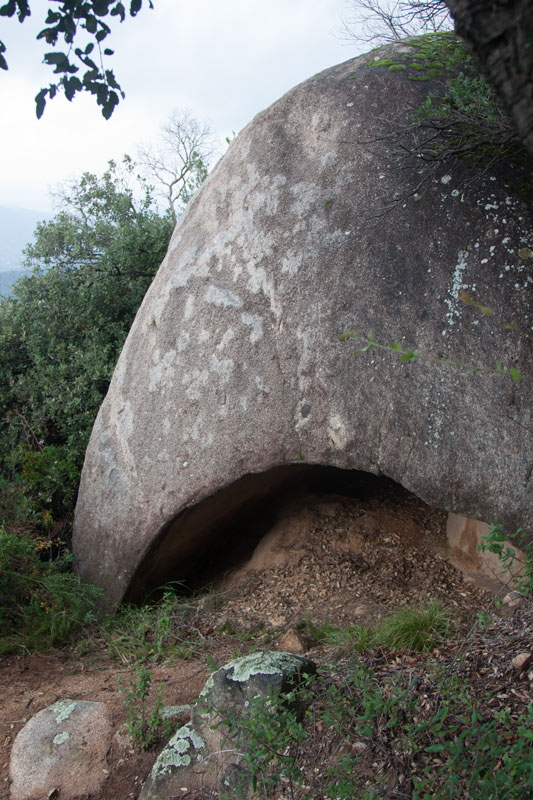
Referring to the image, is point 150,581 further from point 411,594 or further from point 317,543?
point 411,594

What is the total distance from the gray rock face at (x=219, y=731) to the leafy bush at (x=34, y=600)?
67.2 inches

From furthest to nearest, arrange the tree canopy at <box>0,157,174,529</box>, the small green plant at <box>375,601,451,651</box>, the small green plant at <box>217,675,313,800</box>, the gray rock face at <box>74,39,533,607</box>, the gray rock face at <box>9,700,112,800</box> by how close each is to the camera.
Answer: the tree canopy at <box>0,157,174,529</box>
the gray rock face at <box>74,39,533,607</box>
the small green plant at <box>375,601,451,651</box>
the gray rock face at <box>9,700,112,800</box>
the small green plant at <box>217,675,313,800</box>

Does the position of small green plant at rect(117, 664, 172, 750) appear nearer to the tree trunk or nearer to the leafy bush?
the leafy bush

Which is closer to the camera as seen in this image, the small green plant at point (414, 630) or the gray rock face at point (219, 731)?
the gray rock face at point (219, 731)

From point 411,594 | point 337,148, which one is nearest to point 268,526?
point 411,594

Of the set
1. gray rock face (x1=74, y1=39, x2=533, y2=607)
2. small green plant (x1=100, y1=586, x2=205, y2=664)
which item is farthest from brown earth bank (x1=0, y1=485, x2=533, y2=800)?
gray rock face (x1=74, y1=39, x2=533, y2=607)

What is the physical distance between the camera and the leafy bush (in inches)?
164

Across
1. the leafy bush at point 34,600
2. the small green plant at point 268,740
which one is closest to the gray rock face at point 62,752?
the small green plant at point 268,740

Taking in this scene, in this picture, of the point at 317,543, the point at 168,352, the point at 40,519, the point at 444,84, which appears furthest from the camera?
the point at 40,519

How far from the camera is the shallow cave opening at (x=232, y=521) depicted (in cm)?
444

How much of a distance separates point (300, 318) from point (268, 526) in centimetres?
191

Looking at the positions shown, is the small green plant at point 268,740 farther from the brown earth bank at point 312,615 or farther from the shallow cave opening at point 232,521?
the shallow cave opening at point 232,521

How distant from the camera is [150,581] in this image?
4570 mm

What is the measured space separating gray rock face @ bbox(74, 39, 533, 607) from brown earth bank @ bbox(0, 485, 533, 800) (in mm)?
478
